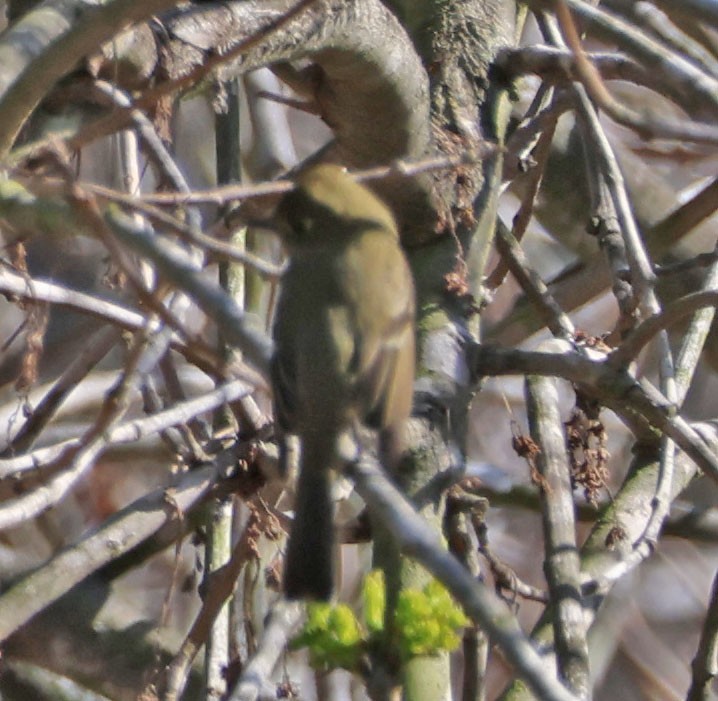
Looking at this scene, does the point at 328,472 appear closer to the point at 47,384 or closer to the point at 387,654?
the point at 387,654

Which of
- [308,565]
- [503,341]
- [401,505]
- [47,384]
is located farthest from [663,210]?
[401,505]

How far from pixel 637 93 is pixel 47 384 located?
312 cm

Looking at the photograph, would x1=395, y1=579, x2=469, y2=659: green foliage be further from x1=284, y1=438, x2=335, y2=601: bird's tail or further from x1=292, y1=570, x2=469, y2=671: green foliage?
x1=284, y1=438, x2=335, y2=601: bird's tail

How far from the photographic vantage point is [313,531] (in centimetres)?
295

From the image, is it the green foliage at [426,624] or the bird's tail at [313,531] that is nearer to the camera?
the green foliage at [426,624]

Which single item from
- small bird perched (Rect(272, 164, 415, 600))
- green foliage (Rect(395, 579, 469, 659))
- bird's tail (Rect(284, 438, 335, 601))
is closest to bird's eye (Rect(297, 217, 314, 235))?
small bird perched (Rect(272, 164, 415, 600))

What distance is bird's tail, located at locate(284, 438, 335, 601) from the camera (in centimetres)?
281

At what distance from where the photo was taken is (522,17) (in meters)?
3.71

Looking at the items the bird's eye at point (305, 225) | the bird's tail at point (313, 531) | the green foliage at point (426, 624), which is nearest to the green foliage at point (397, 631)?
the green foliage at point (426, 624)

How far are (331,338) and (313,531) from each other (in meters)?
0.51

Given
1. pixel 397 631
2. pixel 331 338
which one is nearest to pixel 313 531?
pixel 331 338

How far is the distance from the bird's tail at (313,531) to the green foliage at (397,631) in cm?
41

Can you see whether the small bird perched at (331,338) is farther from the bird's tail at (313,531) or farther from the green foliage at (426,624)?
the green foliage at (426,624)

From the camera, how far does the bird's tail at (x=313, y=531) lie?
281 centimetres
